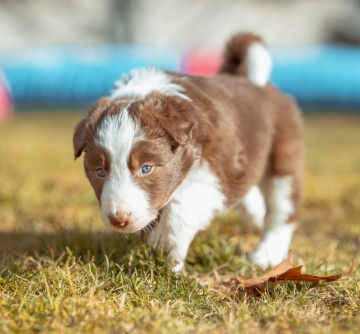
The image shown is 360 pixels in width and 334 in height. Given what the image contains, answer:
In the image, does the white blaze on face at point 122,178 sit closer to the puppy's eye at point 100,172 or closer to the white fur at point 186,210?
the puppy's eye at point 100,172

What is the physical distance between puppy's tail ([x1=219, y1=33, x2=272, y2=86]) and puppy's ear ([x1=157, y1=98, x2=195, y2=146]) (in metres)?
1.23

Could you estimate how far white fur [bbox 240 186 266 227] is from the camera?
424 cm

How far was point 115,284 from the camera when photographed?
2.75 metres

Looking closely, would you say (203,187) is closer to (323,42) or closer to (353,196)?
(353,196)

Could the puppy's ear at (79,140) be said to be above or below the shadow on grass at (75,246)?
above

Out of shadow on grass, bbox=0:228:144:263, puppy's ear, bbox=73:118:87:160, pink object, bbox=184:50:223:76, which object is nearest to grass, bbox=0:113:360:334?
shadow on grass, bbox=0:228:144:263

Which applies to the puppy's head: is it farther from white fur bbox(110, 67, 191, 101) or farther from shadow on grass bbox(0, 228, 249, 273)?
shadow on grass bbox(0, 228, 249, 273)

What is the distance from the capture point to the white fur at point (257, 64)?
13.1 ft

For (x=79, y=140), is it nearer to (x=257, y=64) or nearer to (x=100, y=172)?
(x=100, y=172)

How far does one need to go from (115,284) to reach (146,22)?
21097mm

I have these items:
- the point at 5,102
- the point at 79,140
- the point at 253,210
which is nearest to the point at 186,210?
the point at 79,140

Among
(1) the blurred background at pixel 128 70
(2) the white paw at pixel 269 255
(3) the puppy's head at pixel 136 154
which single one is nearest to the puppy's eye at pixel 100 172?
(3) the puppy's head at pixel 136 154

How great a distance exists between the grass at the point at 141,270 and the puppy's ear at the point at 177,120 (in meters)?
0.80

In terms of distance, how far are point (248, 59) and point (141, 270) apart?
212 centimetres
